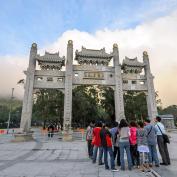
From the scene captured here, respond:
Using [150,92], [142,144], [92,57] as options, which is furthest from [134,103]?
[142,144]

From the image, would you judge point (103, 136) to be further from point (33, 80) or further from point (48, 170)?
point (33, 80)

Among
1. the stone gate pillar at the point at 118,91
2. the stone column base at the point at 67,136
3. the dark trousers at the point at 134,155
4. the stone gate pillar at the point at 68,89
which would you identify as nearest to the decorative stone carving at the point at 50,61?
the stone gate pillar at the point at 68,89

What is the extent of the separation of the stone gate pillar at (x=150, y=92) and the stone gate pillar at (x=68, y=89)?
26.7ft

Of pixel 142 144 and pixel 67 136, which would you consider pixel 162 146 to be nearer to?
pixel 142 144

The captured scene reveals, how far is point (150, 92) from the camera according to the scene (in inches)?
774

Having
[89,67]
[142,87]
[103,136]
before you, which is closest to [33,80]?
[89,67]

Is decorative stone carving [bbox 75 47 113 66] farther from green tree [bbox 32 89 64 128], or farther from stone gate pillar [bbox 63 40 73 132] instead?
green tree [bbox 32 89 64 128]

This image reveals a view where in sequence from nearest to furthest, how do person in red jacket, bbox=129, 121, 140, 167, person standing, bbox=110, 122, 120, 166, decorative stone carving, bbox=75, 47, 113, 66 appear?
person in red jacket, bbox=129, 121, 140, 167, person standing, bbox=110, 122, 120, 166, decorative stone carving, bbox=75, 47, 113, 66

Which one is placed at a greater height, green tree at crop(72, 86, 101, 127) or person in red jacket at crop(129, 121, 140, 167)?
green tree at crop(72, 86, 101, 127)

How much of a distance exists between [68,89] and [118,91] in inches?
195

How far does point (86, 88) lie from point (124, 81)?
1101cm

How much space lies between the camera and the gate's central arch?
58.6 ft

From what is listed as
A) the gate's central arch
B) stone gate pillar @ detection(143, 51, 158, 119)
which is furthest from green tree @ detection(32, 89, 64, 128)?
stone gate pillar @ detection(143, 51, 158, 119)

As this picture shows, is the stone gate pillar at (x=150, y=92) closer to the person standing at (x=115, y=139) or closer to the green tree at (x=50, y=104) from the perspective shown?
the green tree at (x=50, y=104)
